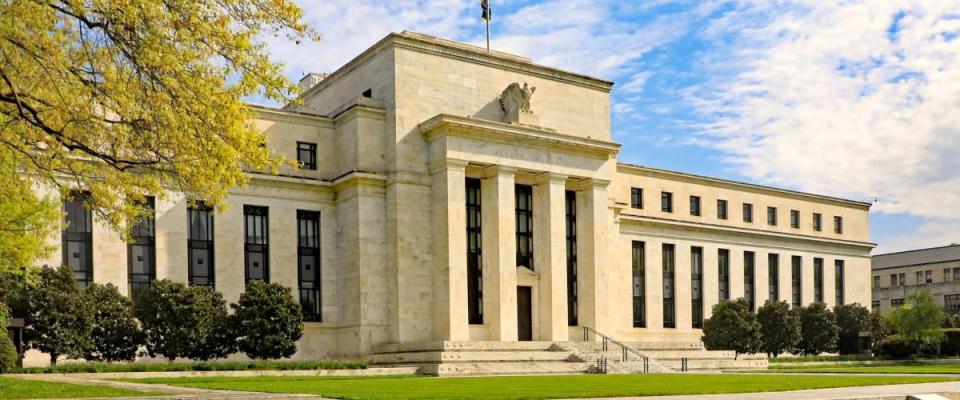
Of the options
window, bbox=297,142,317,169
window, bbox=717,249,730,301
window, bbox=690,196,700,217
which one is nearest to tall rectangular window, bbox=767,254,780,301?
window, bbox=717,249,730,301

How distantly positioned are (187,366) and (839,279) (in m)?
61.5

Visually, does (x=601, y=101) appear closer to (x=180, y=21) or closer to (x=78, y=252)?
(x=78, y=252)

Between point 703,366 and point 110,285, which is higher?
point 110,285

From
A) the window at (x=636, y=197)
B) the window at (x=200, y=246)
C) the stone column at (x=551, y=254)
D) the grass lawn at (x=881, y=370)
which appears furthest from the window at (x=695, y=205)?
the window at (x=200, y=246)

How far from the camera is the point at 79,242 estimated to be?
46.4 metres

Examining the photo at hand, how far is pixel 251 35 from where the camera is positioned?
66.8 ft

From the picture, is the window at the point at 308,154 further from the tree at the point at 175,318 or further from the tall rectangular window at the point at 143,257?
the tree at the point at 175,318

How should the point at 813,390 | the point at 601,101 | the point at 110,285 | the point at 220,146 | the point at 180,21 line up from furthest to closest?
1. the point at 601,101
2. the point at 110,285
3. the point at 813,390
4. the point at 220,146
5. the point at 180,21

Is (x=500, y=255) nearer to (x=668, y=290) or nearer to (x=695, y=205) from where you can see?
(x=668, y=290)

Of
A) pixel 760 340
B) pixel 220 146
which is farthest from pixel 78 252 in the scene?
pixel 760 340

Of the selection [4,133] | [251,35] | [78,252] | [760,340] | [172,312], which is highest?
[251,35]

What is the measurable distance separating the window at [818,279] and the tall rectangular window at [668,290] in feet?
54.2

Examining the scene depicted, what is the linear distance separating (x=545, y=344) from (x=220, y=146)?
32.7 metres

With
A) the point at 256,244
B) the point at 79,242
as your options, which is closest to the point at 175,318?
the point at 79,242
